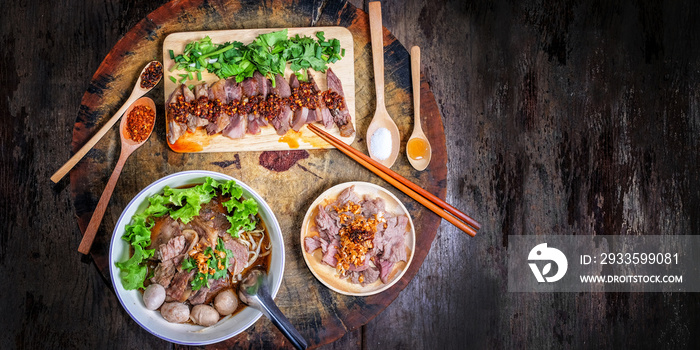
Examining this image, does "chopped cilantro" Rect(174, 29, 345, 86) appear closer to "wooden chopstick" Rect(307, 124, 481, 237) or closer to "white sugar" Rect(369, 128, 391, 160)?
"wooden chopstick" Rect(307, 124, 481, 237)

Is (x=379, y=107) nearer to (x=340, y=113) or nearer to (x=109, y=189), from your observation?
(x=340, y=113)

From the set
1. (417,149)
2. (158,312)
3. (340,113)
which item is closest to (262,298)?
(158,312)

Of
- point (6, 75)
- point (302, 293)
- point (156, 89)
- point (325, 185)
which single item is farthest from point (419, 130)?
point (6, 75)

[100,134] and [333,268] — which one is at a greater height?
[100,134]

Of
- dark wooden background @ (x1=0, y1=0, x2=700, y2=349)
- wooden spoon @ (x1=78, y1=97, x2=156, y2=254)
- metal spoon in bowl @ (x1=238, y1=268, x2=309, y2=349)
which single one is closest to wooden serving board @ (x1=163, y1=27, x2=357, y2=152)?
wooden spoon @ (x1=78, y1=97, x2=156, y2=254)

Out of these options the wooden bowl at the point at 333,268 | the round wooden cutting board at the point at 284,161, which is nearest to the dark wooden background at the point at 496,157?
the round wooden cutting board at the point at 284,161

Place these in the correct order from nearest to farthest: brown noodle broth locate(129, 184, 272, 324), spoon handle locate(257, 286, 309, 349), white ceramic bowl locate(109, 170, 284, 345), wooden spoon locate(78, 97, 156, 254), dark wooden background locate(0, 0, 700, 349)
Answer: spoon handle locate(257, 286, 309, 349)
white ceramic bowl locate(109, 170, 284, 345)
brown noodle broth locate(129, 184, 272, 324)
wooden spoon locate(78, 97, 156, 254)
dark wooden background locate(0, 0, 700, 349)
